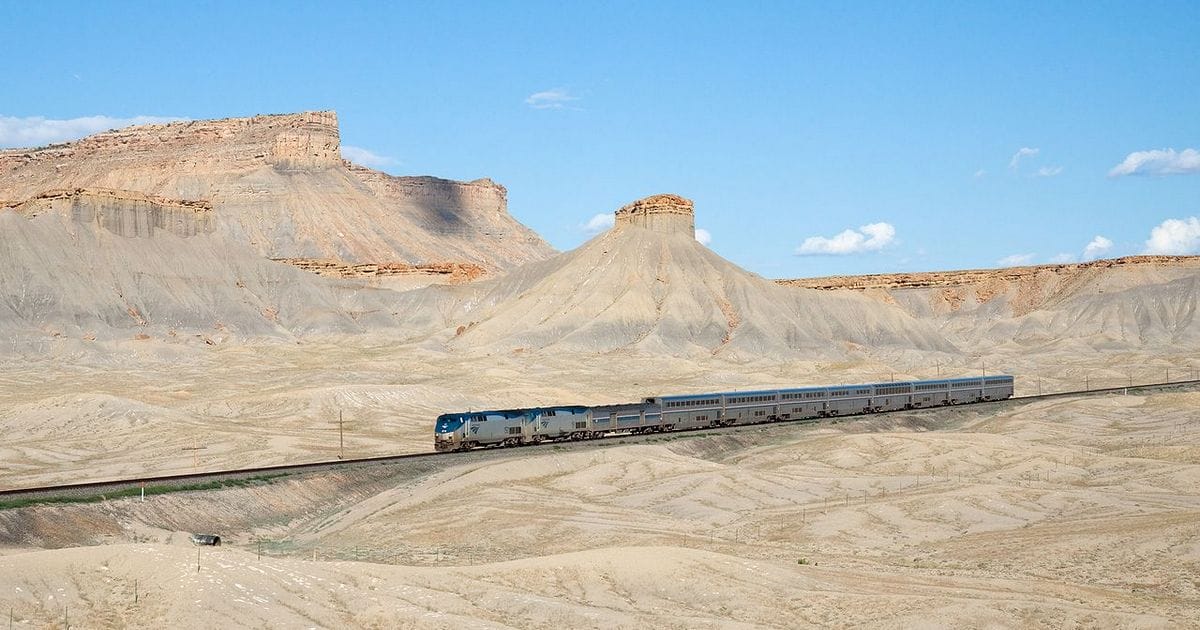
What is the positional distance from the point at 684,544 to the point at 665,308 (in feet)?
405

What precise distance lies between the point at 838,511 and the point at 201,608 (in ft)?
84.9

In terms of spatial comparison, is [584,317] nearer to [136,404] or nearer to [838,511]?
[136,404]

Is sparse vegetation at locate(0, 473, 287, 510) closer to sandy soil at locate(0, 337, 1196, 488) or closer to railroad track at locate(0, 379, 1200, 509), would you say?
railroad track at locate(0, 379, 1200, 509)

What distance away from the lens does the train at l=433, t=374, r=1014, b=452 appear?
6348 centimetres

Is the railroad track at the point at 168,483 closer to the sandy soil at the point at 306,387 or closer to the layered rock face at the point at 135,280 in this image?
the sandy soil at the point at 306,387

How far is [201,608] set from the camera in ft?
92.3

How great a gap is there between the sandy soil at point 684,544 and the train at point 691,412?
3.67m

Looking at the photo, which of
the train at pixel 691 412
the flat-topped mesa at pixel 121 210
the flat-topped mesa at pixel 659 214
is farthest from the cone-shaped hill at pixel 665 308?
the train at pixel 691 412

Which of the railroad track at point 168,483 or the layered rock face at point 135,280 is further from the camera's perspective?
the layered rock face at point 135,280

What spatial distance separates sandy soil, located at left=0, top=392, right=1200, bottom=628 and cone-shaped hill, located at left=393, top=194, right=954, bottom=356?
275ft

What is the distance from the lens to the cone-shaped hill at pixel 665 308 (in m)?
157

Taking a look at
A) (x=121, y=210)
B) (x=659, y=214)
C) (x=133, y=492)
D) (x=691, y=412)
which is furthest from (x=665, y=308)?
(x=133, y=492)

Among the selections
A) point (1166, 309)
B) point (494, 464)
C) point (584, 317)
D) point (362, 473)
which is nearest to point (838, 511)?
point (494, 464)

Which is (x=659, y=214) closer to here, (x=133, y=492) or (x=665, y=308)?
(x=665, y=308)
